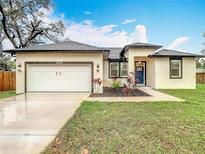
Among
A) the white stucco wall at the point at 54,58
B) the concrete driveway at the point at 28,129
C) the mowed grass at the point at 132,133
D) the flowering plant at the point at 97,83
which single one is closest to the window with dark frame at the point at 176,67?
the white stucco wall at the point at 54,58

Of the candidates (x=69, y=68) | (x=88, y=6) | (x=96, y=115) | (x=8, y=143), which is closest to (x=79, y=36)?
(x=88, y=6)

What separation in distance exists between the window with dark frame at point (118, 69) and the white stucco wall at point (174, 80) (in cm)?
439

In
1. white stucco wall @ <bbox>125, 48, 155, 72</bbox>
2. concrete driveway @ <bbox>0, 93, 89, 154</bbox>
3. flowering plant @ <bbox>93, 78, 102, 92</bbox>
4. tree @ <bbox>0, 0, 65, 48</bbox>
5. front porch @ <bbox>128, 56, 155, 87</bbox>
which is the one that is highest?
tree @ <bbox>0, 0, 65, 48</bbox>

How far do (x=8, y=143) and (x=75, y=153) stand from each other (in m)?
1.61

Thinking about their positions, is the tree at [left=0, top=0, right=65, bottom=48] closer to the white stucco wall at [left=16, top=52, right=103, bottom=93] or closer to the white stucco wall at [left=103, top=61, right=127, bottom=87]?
the white stucco wall at [left=103, top=61, right=127, bottom=87]

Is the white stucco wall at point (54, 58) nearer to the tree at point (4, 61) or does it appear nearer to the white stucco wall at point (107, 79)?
the white stucco wall at point (107, 79)

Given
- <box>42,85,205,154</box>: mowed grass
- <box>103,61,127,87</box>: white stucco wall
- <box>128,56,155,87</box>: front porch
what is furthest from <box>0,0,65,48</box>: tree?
<box>42,85,205,154</box>: mowed grass

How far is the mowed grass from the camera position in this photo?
4.54 meters

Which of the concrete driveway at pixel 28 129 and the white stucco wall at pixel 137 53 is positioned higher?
the white stucco wall at pixel 137 53

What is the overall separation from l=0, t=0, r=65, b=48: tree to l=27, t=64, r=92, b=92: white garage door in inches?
557

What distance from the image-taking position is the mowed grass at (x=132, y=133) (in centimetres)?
454

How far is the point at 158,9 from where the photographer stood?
2117cm

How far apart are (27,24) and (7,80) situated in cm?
1249

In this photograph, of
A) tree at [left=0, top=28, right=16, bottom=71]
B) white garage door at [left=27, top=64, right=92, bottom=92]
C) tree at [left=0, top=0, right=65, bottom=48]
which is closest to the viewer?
white garage door at [left=27, top=64, right=92, bottom=92]
